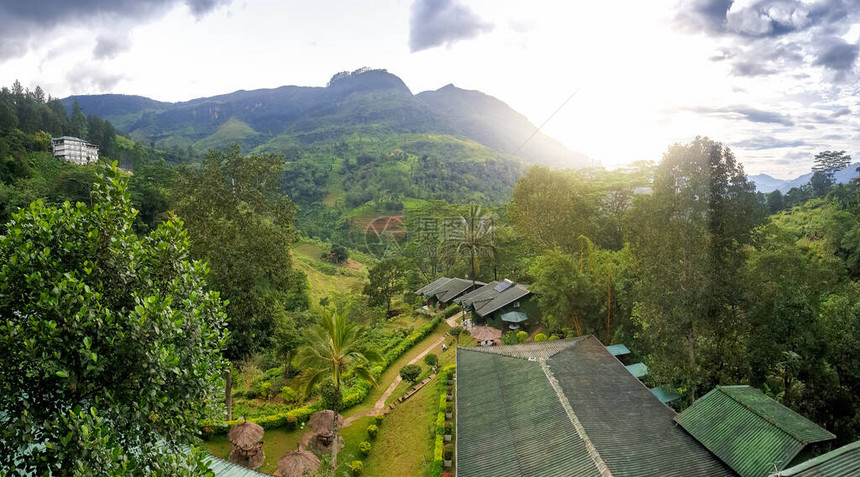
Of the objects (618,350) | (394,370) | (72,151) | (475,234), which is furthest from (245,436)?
(72,151)

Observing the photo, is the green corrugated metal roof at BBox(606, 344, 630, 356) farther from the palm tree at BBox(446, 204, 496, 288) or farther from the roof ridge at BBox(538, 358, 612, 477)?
the palm tree at BBox(446, 204, 496, 288)

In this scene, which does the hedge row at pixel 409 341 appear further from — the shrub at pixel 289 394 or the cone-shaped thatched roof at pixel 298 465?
the cone-shaped thatched roof at pixel 298 465

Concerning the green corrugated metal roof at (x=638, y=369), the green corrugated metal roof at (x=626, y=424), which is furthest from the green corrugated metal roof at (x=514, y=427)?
the green corrugated metal roof at (x=638, y=369)

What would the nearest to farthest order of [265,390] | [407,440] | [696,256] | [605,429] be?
[605,429] < [696,256] < [407,440] < [265,390]

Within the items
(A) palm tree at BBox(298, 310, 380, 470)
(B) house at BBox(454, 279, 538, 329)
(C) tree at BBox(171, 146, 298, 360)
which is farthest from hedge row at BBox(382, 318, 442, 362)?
(A) palm tree at BBox(298, 310, 380, 470)

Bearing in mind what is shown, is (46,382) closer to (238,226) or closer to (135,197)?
(238,226)

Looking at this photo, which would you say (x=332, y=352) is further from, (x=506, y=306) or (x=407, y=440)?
(x=506, y=306)

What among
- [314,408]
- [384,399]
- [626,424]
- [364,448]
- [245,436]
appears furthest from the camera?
[384,399]
